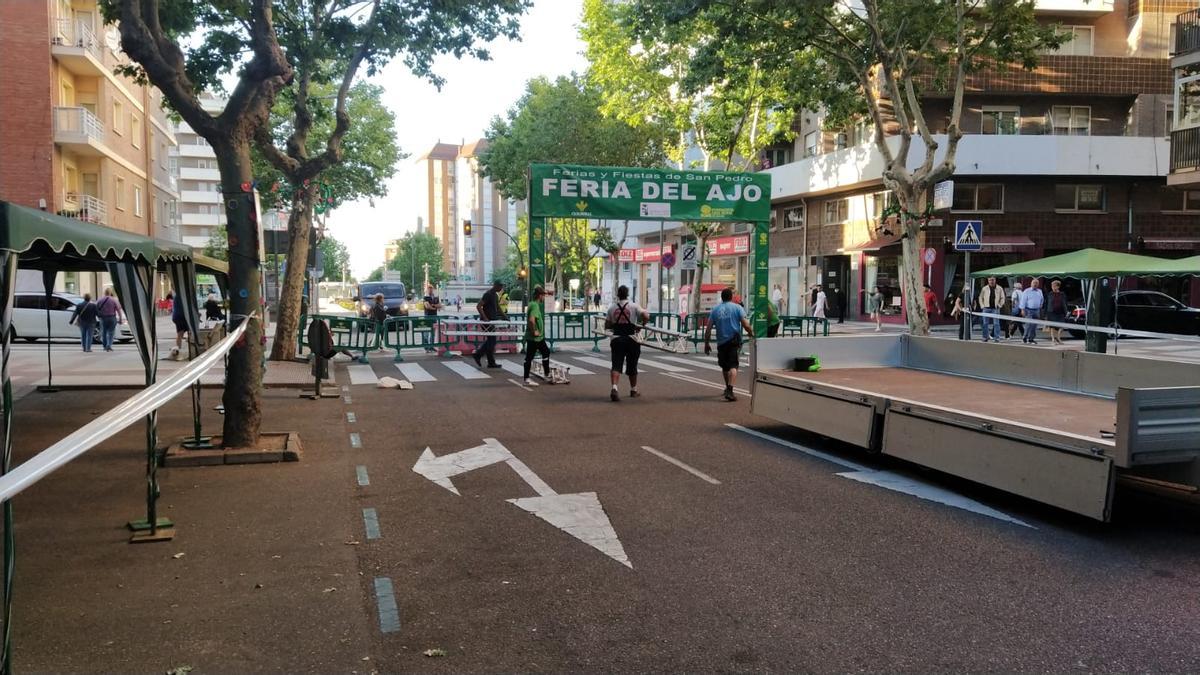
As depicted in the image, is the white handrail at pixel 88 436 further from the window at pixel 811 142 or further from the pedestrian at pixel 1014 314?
the window at pixel 811 142

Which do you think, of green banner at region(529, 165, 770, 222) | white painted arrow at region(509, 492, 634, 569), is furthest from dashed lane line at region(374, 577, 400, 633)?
green banner at region(529, 165, 770, 222)

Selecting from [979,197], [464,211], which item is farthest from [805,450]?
[464,211]

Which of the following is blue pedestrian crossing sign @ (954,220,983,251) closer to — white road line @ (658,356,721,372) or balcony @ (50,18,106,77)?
white road line @ (658,356,721,372)

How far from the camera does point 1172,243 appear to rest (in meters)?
33.8

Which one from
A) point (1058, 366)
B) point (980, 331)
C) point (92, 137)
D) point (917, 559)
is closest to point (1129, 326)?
point (980, 331)

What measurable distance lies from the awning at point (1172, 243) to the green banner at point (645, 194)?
64.0ft

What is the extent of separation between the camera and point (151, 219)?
42625 mm

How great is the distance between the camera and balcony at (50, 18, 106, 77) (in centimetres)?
3081

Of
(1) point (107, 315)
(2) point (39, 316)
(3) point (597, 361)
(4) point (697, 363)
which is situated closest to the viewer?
(4) point (697, 363)

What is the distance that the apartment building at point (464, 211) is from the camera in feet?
452

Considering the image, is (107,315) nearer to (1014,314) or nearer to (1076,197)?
(1014,314)

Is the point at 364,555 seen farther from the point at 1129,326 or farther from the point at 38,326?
the point at 1129,326

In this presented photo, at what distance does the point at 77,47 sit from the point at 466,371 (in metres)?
22.9

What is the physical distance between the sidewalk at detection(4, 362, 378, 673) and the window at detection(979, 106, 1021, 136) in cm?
3203
